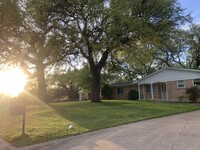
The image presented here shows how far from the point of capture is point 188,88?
93.3 feet

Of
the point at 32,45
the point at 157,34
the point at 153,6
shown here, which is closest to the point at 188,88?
the point at 157,34

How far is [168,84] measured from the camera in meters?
32.5

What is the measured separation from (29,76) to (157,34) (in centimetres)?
1308

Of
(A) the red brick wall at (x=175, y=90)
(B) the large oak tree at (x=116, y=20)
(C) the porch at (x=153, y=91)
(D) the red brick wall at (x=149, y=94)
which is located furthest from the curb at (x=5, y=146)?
(D) the red brick wall at (x=149, y=94)

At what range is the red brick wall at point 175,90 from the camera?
30.0 meters

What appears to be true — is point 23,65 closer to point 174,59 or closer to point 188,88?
point 188,88

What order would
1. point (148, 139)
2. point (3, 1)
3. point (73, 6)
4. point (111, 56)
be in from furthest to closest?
point (111, 56) → point (73, 6) → point (3, 1) → point (148, 139)

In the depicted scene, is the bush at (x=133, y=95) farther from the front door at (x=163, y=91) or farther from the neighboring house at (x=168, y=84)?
the front door at (x=163, y=91)

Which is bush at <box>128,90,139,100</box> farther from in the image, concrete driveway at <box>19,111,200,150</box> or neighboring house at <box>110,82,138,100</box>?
concrete driveway at <box>19,111,200,150</box>

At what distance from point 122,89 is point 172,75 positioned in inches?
437

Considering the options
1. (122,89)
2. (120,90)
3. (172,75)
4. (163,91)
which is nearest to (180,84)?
(172,75)

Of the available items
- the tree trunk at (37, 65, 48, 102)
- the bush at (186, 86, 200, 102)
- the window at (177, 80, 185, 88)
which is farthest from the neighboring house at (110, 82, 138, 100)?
the tree trunk at (37, 65, 48, 102)

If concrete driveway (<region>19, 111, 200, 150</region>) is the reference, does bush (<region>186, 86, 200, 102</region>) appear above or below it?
above

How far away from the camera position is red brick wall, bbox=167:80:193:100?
98.6 ft
